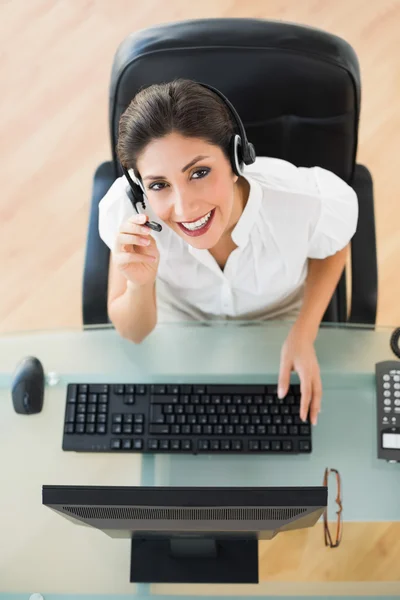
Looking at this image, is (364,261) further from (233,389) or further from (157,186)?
(157,186)

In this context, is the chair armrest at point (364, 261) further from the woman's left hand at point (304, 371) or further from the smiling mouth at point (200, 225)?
the smiling mouth at point (200, 225)

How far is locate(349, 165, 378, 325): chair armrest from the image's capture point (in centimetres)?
135

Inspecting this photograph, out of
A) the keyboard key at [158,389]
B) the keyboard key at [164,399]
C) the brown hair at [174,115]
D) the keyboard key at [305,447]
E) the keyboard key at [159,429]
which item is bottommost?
the keyboard key at [305,447]

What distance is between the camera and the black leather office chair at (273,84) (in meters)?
1.14

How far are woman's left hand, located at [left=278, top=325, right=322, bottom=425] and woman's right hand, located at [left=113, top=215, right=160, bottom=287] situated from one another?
29cm

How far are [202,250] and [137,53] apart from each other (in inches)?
14.1

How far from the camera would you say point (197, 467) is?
1223mm

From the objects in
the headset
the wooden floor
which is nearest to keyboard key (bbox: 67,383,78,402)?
the headset

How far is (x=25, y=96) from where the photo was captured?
230 centimetres

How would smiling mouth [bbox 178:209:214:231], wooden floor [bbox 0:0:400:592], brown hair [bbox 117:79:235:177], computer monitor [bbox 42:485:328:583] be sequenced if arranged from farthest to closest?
wooden floor [bbox 0:0:400:592] → smiling mouth [bbox 178:209:214:231] → brown hair [bbox 117:79:235:177] → computer monitor [bbox 42:485:328:583]

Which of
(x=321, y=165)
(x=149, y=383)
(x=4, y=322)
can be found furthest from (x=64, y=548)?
(x=4, y=322)

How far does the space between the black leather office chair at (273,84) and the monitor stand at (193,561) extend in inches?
18.3

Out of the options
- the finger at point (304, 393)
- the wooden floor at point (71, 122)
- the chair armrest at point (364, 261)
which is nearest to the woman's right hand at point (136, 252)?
the finger at point (304, 393)

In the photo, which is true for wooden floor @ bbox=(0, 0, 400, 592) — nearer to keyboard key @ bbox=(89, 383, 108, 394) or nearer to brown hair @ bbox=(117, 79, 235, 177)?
keyboard key @ bbox=(89, 383, 108, 394)
